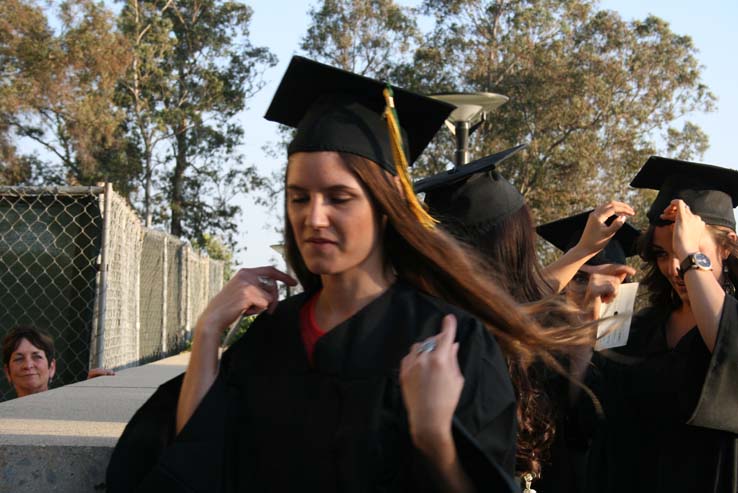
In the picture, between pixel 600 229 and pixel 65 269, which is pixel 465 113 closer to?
pixel 65 269

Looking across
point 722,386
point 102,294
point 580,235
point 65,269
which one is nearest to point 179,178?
point 65,269

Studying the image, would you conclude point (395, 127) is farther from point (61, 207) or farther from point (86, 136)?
point (86, 136)

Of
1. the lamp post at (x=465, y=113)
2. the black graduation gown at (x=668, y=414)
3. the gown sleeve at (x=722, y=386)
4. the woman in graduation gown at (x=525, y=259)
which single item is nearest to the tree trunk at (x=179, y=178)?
the lamp post at (x=465, y=113)

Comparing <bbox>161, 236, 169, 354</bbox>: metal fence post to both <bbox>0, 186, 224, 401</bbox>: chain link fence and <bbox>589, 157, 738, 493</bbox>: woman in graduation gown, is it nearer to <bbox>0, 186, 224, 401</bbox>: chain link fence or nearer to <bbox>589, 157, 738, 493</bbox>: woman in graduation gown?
<bbox>0, 186, 224, 401</bbox>: chain link fence

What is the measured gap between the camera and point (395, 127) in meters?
2.18

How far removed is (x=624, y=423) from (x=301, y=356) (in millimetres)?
1540

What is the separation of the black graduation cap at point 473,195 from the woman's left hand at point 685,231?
50cm

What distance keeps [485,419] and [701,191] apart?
194 cm

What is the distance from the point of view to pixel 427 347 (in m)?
1.80

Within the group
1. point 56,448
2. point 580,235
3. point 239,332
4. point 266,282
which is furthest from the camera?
point 239,332

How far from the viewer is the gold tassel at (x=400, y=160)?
215 centimetres

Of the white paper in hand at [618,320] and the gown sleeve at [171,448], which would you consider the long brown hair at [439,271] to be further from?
the white paper in hand at [618,320]

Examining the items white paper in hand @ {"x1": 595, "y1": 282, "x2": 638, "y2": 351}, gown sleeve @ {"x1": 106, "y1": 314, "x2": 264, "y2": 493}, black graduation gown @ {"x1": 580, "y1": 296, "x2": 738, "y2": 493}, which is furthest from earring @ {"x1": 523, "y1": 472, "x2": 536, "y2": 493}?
gown sleeve @ {"x1": 106, "y1": 314, "x2": 264, "y2": 493}

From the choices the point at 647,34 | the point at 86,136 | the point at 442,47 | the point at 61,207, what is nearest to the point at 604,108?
the point at 647,34
